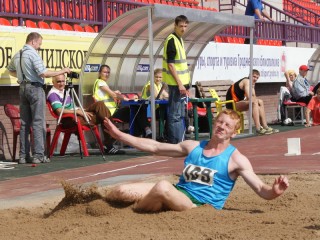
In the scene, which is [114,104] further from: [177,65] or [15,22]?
[15,22]

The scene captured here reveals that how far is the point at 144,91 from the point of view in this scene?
58.7 feet

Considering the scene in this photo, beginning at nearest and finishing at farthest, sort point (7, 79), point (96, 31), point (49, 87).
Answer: point (7, 79), point (49, 87), point (96, 31)

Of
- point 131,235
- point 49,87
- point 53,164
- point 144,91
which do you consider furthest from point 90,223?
point 144,91

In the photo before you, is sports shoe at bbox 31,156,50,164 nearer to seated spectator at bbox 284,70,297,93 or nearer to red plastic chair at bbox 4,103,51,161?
red plastic chair at bbox 4,103,51,161

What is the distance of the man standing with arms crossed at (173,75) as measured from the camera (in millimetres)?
15180

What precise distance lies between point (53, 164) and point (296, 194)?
5.37 meters

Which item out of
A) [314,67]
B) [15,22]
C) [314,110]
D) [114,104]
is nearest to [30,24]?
[15,22]

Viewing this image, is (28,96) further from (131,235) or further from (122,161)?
(131,235)

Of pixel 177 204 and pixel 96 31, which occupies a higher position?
pixel 96 31

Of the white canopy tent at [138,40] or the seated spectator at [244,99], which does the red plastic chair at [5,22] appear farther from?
the seated spectator at [244,99]

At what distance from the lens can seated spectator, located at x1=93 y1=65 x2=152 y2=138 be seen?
16.8 metres

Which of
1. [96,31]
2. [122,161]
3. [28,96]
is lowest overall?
[122,161]

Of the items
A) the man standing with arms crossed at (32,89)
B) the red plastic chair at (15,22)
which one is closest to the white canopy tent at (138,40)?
the red plastic chair at (15,22)

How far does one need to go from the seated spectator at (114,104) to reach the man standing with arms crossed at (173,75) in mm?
1666
